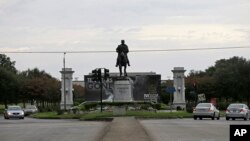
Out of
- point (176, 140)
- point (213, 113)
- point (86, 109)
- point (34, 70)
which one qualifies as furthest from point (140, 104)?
point (34, 70)

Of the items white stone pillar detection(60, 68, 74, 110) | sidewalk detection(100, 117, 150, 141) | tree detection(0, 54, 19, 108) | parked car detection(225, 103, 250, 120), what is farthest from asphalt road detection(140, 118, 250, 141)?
tree detection(0, 54, 19, 108)

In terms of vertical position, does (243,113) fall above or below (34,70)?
below

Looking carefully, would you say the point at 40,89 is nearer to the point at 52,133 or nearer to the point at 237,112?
the point at 237,112

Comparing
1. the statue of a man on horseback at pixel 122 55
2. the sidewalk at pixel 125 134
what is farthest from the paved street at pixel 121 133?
the statue of a man on horseback at pixel 122 55

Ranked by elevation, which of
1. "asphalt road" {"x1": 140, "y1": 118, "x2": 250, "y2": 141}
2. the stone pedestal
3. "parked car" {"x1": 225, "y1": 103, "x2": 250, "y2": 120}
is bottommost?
"asphalt road" {"x1": 140, "y1": 118, "x2": 250, "y2": 141}

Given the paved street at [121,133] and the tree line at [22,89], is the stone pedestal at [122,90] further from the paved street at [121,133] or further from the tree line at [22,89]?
the tree line at [22,89]

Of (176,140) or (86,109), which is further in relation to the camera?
(86,109)

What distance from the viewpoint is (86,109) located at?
59.2m

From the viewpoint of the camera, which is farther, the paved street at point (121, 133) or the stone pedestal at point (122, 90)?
the stone pedestal at point (122, 90)

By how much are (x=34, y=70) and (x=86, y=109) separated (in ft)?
263

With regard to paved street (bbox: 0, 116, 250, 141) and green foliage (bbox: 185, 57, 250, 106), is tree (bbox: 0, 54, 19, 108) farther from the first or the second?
paved street (bbox: 0, 116, 250, 141)

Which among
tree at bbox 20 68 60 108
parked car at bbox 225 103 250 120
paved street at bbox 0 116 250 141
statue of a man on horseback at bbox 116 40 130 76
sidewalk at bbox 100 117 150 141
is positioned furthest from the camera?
tree at bbox 20 68 60 108

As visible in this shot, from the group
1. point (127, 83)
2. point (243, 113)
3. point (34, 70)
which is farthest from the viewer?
point (34, 70)

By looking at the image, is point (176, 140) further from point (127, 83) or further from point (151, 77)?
point (151, 77)
